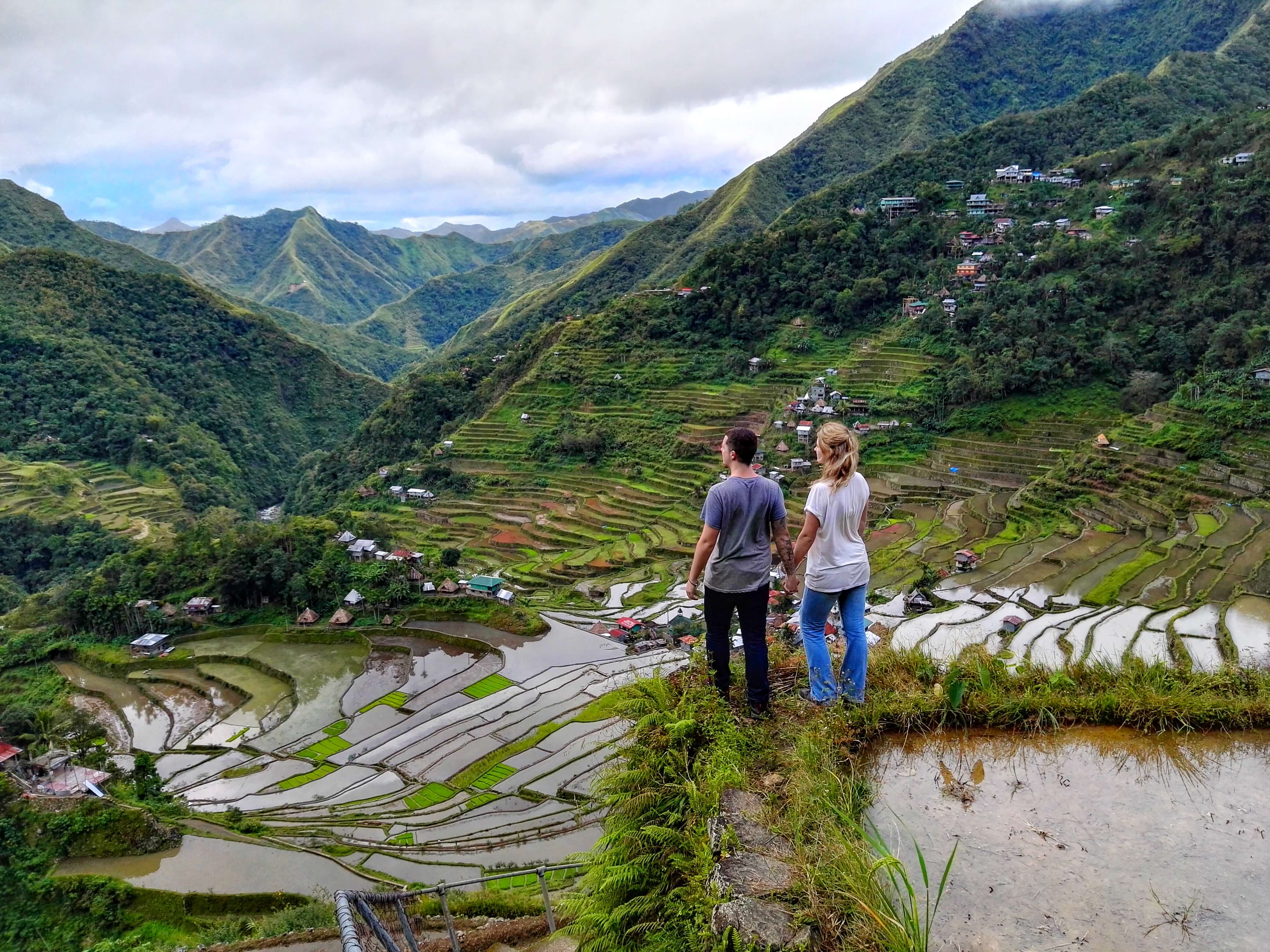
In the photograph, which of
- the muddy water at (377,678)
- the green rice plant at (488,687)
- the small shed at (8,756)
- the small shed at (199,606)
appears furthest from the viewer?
the small shed at (199,606)

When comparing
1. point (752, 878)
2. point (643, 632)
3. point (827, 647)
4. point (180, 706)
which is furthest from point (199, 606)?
point (752, 878)

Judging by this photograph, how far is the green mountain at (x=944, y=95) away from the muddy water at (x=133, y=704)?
2302 inches

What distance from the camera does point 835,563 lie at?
12.2 ft

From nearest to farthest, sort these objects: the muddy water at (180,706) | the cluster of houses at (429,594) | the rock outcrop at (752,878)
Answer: the rock outcrop at (752,878), the muddy water at (180,706), the cluster of houses at (429,594)

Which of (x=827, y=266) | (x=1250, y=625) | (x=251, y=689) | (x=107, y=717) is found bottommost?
(x=107, y=717)

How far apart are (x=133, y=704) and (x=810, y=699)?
25226 millimetres

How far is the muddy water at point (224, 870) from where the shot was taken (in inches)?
511

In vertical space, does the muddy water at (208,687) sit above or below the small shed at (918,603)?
below

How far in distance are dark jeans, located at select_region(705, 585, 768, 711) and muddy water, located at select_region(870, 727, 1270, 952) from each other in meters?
0.70

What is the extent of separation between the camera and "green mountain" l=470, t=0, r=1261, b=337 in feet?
266

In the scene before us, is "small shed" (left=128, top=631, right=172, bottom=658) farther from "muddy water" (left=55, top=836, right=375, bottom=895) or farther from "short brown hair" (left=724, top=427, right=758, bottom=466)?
"short brown hair" (left=724, top=427, right=758, bottom=466)

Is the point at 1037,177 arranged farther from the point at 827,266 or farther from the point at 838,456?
the point at 838,456

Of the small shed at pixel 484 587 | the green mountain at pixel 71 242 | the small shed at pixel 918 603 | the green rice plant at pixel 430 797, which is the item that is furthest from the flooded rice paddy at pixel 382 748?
the green mountain at pixel 71 242

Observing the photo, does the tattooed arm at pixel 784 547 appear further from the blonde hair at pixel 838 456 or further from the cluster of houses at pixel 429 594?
the cluster of houses at pixel 429 594
